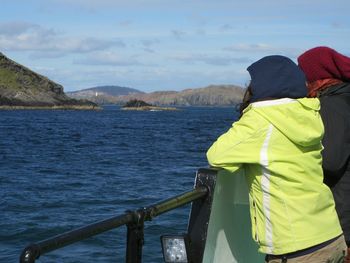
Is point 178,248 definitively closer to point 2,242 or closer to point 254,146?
point 254,146

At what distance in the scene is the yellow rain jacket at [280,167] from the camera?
286 cm

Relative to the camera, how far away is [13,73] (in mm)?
170125

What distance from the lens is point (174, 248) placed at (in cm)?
327

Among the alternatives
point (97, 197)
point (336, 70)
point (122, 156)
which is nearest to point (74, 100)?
point (122, 156)

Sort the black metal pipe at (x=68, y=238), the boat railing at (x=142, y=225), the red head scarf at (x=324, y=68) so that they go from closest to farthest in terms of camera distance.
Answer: the black metal pipe at (x=68, y=238) → the boat railing at (x=142, y=225) → the red head scarf at (x=324, y=68)

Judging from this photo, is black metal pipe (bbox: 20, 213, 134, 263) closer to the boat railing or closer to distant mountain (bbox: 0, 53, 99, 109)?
the boat railing

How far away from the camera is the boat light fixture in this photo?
3.26 metres

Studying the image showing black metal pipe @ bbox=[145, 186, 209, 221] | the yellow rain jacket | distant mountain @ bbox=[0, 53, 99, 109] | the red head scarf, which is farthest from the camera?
distant mountain @ bbox=[0, 53, 99, 109]

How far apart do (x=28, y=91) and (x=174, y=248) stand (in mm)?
167566

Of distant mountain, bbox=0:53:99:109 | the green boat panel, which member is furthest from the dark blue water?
distant mountain, bbox=0:53:99:109

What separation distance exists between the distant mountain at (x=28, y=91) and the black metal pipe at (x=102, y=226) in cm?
15211

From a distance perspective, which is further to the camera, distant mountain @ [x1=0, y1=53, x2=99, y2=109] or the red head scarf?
distant mountain @ [x1=0, y1=53, x2=99, y2=109]

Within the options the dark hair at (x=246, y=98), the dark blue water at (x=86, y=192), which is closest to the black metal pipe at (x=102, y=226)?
the dark hair at (x=246, y=98)

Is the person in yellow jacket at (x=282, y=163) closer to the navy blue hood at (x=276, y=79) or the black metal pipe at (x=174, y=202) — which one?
the navy blue hood at (x=276, y=79)
